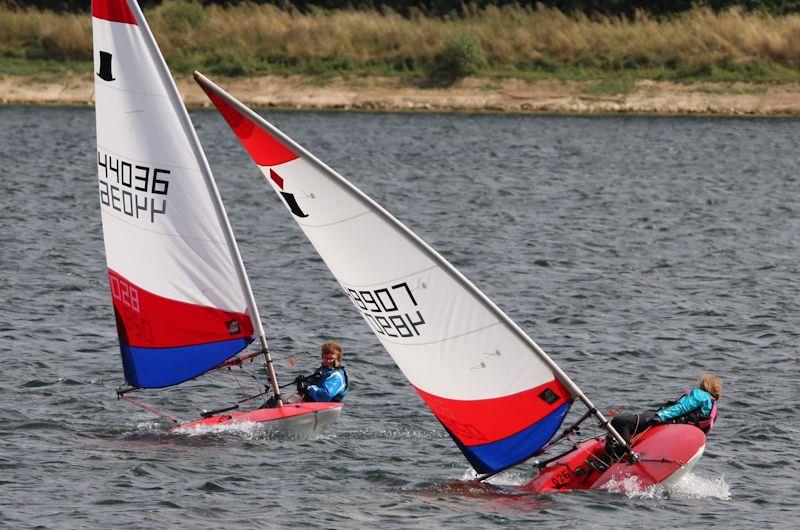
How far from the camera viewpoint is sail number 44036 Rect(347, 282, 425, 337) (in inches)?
671

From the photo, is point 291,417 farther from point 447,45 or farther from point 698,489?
point 447,45

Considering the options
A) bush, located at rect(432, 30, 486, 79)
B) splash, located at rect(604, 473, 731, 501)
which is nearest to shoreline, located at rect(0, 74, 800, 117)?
bush, located at rect(432, 30, 486, 79)

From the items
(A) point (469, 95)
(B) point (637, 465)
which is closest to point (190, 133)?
(B) point (637, 465)

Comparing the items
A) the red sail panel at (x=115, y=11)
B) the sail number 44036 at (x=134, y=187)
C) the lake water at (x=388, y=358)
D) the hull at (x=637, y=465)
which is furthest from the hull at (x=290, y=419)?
the red sail panel at (x=115, y=11)

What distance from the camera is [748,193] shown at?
152 ft

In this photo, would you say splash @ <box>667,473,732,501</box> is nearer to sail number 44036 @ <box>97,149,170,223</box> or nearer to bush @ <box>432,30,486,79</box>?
sail number 44036 @ <box>97,149,170,223</box>

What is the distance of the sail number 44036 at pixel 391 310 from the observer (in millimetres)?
17031

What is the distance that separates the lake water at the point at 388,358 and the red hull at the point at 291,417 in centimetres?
20

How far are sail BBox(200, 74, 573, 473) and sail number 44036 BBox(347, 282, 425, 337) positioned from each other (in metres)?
0.01

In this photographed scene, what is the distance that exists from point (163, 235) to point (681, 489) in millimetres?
7888

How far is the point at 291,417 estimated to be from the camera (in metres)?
20.0

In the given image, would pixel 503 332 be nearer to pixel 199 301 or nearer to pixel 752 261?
pixel 199 301

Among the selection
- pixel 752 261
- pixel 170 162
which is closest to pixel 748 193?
pixel 752 261

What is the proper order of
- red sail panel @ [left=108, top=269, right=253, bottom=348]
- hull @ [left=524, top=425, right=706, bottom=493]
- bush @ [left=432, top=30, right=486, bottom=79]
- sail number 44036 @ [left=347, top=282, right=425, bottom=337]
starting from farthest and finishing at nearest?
bush @ [left=432, top=30, right=486, bottom=79] → red sail panel @ [left=108, top=269, right=253, bottom=348] → hull @ [left=524, top=425, right=706, bottom=493] → sail number 44036 @ [left=347, top=282, right=425, bottom=337]
